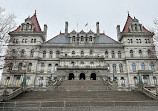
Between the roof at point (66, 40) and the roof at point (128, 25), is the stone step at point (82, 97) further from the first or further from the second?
the roof at point (128, 25)

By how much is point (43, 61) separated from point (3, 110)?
1043 inches

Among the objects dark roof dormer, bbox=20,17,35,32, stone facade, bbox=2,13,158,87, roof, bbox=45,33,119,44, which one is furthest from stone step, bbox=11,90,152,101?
dark roof dormer, bbox=20,17,35,32

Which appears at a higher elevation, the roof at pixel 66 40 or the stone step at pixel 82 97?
the roof at pixel 66 40

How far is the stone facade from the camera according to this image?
34.8 meters

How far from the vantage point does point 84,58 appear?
121 feet

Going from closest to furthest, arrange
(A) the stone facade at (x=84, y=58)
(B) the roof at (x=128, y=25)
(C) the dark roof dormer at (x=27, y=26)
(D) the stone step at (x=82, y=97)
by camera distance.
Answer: (D) the stone step at (x=82, y=97) → (A) the stone facade at (x=84, y=58) → (C) the dark roof dormer at (x=27, y=26) → (B) the roof at (x=128, y=25)

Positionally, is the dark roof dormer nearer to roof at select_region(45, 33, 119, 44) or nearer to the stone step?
roof at select_region(45, 33, 119, 44)

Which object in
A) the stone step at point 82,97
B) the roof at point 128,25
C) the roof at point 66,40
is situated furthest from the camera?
the roof at point 128,25

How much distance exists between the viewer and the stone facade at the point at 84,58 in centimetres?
3481

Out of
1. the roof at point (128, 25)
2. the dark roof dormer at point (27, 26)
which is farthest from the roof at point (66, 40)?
the dark roof dormer at point (27, 26)

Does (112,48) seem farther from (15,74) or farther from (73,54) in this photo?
(15,74)

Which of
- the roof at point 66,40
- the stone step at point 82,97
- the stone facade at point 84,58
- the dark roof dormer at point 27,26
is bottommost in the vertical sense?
the stone step at point 82,97

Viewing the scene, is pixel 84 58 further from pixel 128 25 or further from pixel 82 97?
pixel 82 97

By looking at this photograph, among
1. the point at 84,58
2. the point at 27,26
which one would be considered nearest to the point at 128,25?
the point at 84,58
